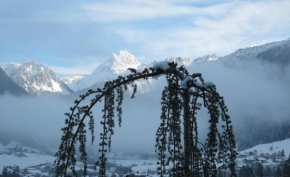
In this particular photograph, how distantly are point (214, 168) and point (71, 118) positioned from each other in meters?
1.94

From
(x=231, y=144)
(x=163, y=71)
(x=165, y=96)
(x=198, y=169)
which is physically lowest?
(x=198, y=169)

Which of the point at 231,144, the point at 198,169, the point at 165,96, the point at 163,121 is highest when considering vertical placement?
the point at 165,96

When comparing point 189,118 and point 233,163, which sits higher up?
point 189,118

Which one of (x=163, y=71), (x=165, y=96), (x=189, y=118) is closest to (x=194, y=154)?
(x=189, y=118)

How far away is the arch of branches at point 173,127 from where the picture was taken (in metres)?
3.86

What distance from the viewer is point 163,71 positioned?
4.07 meters

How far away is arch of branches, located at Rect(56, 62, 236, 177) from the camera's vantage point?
386 cm

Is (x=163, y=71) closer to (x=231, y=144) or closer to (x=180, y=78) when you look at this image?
(x=180, y=78)

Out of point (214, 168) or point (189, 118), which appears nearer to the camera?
point (214, 168)

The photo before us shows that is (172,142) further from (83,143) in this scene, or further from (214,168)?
(83,143)

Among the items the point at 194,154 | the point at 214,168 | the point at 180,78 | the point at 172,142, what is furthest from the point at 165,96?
the point at 214,168

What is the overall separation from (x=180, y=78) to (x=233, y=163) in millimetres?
1304

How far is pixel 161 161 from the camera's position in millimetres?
3961

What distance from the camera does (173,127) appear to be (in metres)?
3.87
